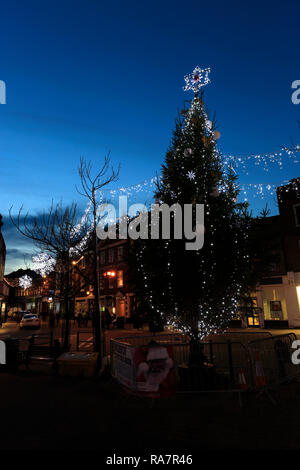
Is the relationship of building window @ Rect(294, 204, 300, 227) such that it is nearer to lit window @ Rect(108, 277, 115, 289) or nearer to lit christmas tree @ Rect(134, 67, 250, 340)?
lit christmas tree @ Rect(134, 67, 250, 340)

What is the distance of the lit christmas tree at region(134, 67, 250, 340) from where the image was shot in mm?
8164

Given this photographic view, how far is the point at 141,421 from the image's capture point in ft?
16.6

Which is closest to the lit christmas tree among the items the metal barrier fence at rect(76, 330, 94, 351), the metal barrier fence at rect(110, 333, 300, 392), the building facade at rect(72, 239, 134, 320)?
the metal barrier fence at rect(110, 333, 300, 392)

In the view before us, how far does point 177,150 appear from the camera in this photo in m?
9.39


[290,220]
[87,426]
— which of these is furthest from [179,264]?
[290,220]

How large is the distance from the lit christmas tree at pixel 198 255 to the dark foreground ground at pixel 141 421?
7.92 ft

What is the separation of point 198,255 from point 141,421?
4234 mm

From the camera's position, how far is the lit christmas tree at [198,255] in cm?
816

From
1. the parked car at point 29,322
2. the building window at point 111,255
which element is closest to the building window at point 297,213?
the building window at point 111,255

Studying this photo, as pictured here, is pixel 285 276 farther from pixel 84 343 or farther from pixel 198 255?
pixel 198 255

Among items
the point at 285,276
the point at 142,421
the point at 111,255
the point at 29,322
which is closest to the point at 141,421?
the point at 142,421

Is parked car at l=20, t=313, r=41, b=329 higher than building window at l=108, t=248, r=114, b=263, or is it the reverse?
building window at l=108, t=248, r=114, b=263

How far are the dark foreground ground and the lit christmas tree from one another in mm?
2415
